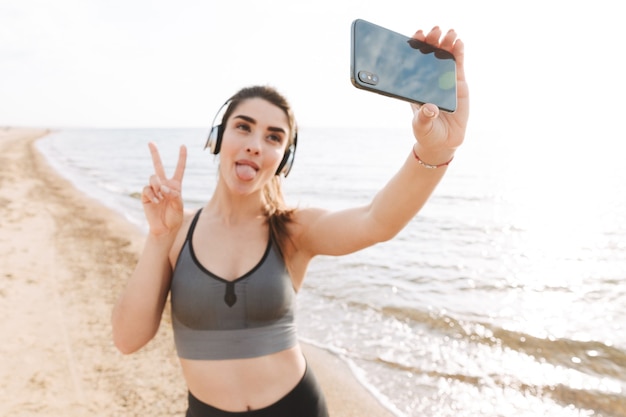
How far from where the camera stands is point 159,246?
2148mm

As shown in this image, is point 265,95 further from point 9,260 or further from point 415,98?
point 9,260

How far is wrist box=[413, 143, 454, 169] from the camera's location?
6.35 ft

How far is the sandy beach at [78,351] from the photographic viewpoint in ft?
14.7

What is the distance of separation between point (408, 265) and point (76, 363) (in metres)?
6.93

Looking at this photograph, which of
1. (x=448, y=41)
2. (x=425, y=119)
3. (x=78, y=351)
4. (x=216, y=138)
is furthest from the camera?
(x=78, y=351)

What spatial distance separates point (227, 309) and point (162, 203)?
0.57 meters

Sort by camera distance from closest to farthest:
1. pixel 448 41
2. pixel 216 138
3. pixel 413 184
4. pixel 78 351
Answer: pixel 448 41 → pixel 413 184 → pixel 216 138 → pixel 78 351

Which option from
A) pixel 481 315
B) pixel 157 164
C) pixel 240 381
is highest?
pixel 157 164

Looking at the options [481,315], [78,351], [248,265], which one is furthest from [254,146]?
[481,315]

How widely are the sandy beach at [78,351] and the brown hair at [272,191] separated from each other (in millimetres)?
2876

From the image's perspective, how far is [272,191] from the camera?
8.76 feet

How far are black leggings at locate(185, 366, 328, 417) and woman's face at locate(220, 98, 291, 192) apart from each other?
1.03 metres

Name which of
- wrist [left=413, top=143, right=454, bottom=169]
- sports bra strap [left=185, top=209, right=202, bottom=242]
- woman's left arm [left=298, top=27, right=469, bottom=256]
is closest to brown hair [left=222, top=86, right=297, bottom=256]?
woman's left arm [left=298, top=27, right=469, bottom=256]

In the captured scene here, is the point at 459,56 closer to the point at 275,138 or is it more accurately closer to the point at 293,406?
the point at 275,138
